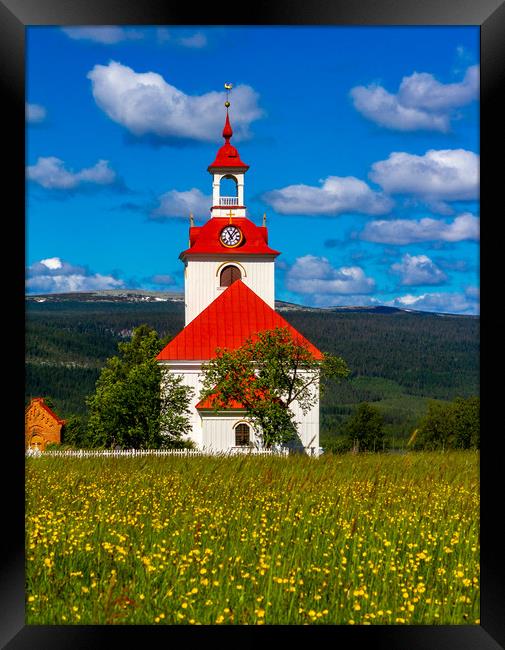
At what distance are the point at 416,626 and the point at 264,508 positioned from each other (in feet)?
13.3

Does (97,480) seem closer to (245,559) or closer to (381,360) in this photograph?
(245,559)

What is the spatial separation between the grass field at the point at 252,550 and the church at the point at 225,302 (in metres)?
26.1

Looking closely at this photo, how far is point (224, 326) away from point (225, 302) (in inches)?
67.4

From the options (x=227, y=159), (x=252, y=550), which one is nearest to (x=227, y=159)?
(x=227, y=159)

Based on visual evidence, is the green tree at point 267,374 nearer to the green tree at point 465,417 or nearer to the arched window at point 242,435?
the arched window at point 242,435

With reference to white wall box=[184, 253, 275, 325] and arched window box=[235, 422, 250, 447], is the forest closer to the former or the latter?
white wall box=[184, 253, 275, 325]

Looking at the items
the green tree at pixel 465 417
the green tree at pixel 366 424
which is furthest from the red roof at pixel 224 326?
the green tree at pixel 366 424

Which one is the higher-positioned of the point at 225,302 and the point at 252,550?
the point at 225,302
